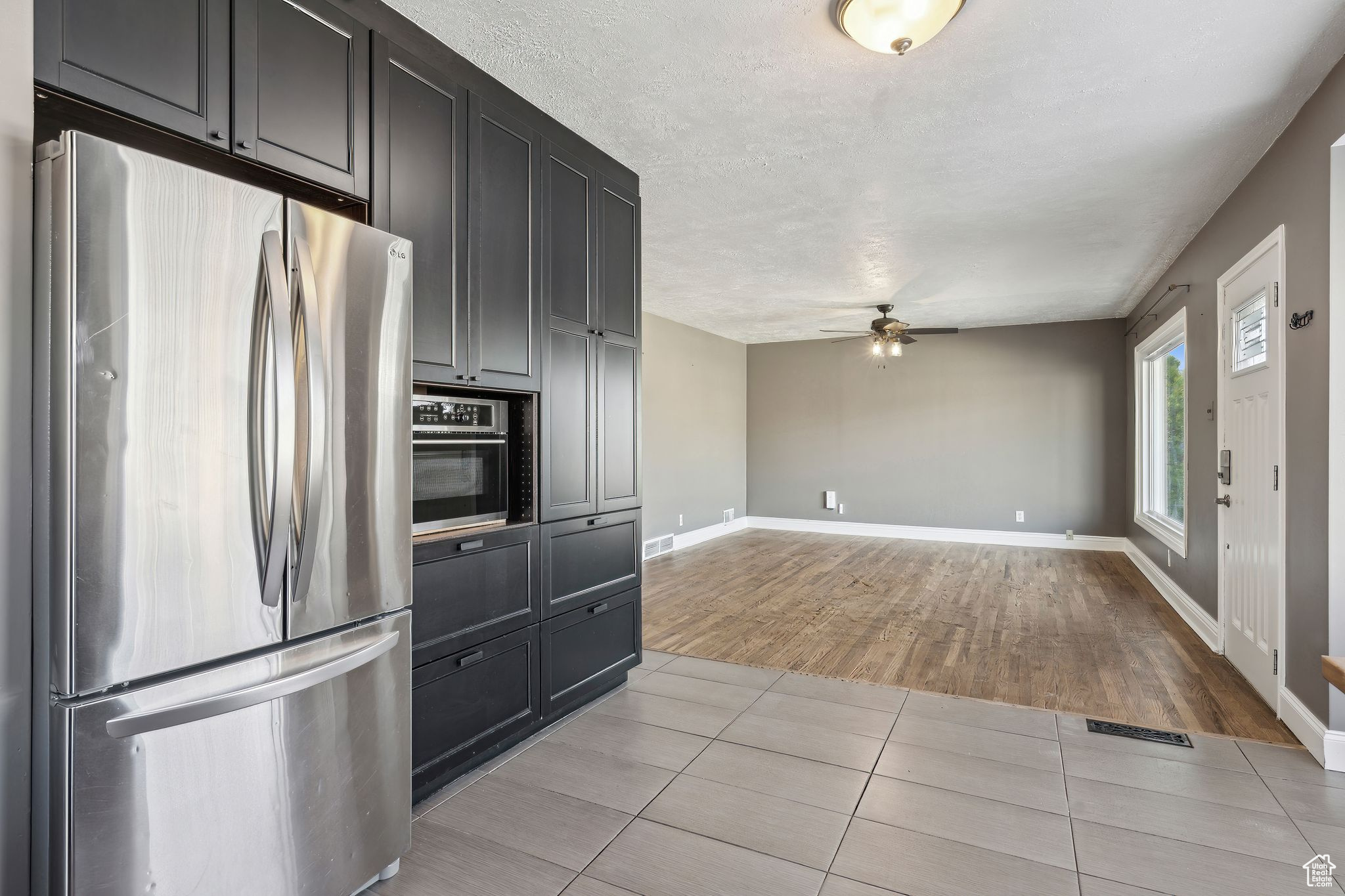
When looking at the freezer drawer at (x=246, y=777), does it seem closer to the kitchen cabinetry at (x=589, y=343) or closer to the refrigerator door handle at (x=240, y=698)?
the refrigerator door handle at (x=240, y=698)

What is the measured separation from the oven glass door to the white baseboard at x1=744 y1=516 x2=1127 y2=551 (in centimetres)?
631

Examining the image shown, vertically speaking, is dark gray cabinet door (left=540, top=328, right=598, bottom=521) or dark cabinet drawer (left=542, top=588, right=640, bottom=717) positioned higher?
dark gray cabinet door (left=540, top=328, right=598, bottom=521)

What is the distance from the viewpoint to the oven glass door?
219cm

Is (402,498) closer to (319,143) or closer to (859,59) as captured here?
(319,143)

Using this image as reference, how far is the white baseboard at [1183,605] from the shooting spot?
3.78 metres

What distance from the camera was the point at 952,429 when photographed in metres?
7.80

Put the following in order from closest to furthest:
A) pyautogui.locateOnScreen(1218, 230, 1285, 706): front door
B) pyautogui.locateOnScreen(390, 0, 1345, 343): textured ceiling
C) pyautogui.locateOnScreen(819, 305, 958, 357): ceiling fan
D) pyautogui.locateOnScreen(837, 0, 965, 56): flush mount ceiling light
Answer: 1. pyautogui.locateOnScreen(837, 0, 965, 56): flush mount ceiling light
2. pyautogui.locateOnScreen(390, 0, 1345, 343): textured ceiling
3. pyautogui.locateOnScreen(1218, 230, 1285, 706): front door
4. pyautogui.locateOnScreen(819, 305, 958, 357): ceiling fan

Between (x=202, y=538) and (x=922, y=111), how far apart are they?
9.07 feet

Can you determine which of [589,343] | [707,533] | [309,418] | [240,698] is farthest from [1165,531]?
[240,698]

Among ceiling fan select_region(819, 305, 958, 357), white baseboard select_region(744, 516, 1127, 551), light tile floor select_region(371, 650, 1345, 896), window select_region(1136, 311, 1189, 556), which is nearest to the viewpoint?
light tile floor select_region(371, 650, 1345, 896)

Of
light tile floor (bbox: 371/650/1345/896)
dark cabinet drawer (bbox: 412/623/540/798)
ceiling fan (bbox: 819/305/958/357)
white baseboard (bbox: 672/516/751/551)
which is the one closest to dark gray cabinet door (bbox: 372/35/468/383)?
dark cabinet drawer (bbox: 412/623/540/798)

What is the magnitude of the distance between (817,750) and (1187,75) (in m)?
2.76

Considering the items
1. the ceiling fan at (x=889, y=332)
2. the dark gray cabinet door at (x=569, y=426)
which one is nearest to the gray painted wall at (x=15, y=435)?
the dark gray cabinet door at (x=569, y=426)

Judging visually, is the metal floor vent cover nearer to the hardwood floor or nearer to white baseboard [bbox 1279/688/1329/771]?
the hardwood floor
